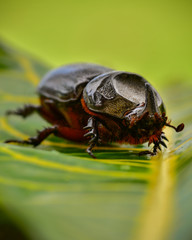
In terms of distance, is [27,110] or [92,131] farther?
[27,110]

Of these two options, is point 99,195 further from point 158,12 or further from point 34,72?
point 158,12

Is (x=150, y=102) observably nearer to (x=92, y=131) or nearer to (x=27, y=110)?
(x=92, y=131)

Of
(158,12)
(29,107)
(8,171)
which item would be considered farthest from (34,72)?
(158,12)

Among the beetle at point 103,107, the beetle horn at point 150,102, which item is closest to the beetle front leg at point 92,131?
the beetle at point 103,107

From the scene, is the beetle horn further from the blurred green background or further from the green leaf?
the blurred green background

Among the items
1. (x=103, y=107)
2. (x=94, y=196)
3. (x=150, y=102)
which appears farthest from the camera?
(x=103, y=107)

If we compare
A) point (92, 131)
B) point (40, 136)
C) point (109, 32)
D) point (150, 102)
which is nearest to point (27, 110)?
point (40, 136)

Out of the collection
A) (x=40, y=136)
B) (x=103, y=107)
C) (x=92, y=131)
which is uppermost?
(x=103, y=107)
